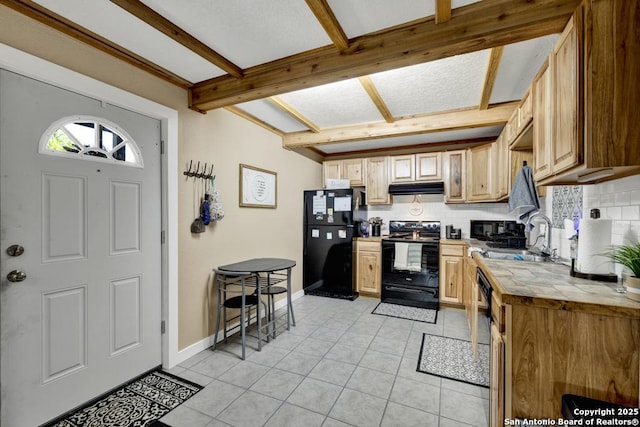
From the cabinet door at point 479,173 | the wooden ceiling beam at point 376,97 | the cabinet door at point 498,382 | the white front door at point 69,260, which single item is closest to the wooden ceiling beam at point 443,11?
the wooden ceiling beam at point 376,97

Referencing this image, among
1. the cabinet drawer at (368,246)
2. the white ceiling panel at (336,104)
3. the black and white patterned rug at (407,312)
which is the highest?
the white ceiling panel at (336,104)

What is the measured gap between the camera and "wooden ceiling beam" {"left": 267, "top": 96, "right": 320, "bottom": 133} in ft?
8.80

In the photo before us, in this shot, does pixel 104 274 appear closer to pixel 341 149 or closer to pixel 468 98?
pixel 468 98

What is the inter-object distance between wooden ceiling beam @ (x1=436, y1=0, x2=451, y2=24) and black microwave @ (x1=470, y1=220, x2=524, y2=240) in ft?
9.40

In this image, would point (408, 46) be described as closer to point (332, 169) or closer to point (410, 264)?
point (410, 264)

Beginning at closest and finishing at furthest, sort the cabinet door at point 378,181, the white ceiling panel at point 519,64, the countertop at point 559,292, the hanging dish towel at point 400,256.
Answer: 1. the countertop at point 559,292
2. the white ceiling panel at point 519,64
3. the hanging dish towel at point 400,256
4. the cabinet door at point 378,181

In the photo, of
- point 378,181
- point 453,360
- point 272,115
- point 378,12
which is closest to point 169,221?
point 272,115

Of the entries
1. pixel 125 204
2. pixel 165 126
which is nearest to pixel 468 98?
pixel 165 126

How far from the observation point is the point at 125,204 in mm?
1970

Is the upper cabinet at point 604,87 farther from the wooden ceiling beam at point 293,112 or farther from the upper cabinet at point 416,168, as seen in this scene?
the upper cabinet at point 416,168

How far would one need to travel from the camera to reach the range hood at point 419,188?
3.95 metres

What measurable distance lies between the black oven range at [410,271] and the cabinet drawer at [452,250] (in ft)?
0.31

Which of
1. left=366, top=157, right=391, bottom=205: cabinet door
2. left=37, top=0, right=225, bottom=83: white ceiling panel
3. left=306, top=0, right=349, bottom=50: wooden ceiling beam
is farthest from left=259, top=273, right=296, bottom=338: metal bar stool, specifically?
left=366, top=157, right=391, bottom=205: cabinet door

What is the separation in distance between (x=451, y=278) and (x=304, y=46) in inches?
125
